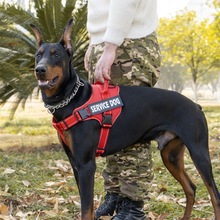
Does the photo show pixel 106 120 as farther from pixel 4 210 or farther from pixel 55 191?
pixel 55 191

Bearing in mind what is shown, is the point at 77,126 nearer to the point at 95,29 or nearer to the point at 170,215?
the point at 95,29

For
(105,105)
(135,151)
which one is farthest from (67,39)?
(135,151)

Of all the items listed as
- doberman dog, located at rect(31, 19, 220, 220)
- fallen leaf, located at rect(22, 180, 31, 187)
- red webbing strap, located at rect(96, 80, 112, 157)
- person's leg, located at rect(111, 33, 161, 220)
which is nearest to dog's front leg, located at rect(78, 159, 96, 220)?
doberman dog, located at rect(31, 19, 220, 220)

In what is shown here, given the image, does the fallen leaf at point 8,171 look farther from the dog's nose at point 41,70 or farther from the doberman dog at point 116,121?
the dog's nose at point 41,70

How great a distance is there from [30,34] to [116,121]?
20.2ft

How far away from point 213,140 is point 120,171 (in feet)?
21.2

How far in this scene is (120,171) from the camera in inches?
135

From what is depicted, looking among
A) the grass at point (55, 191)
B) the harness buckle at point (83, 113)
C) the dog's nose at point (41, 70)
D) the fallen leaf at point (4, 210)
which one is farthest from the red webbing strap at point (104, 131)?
the fallen leaf at point (4, 210)

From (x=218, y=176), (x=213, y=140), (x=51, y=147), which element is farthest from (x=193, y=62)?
(x=218, y=176)

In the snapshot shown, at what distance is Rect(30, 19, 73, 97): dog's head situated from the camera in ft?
9.32

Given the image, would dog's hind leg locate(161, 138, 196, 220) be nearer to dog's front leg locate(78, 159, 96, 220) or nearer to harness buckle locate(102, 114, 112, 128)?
harness buckle locate(102, 114, 112, 128)

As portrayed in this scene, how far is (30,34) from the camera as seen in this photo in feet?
29.0

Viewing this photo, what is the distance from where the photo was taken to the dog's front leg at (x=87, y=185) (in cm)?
296

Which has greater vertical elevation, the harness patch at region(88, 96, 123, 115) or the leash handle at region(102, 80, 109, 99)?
the leash handle at region(102, 80, 109, 99)
